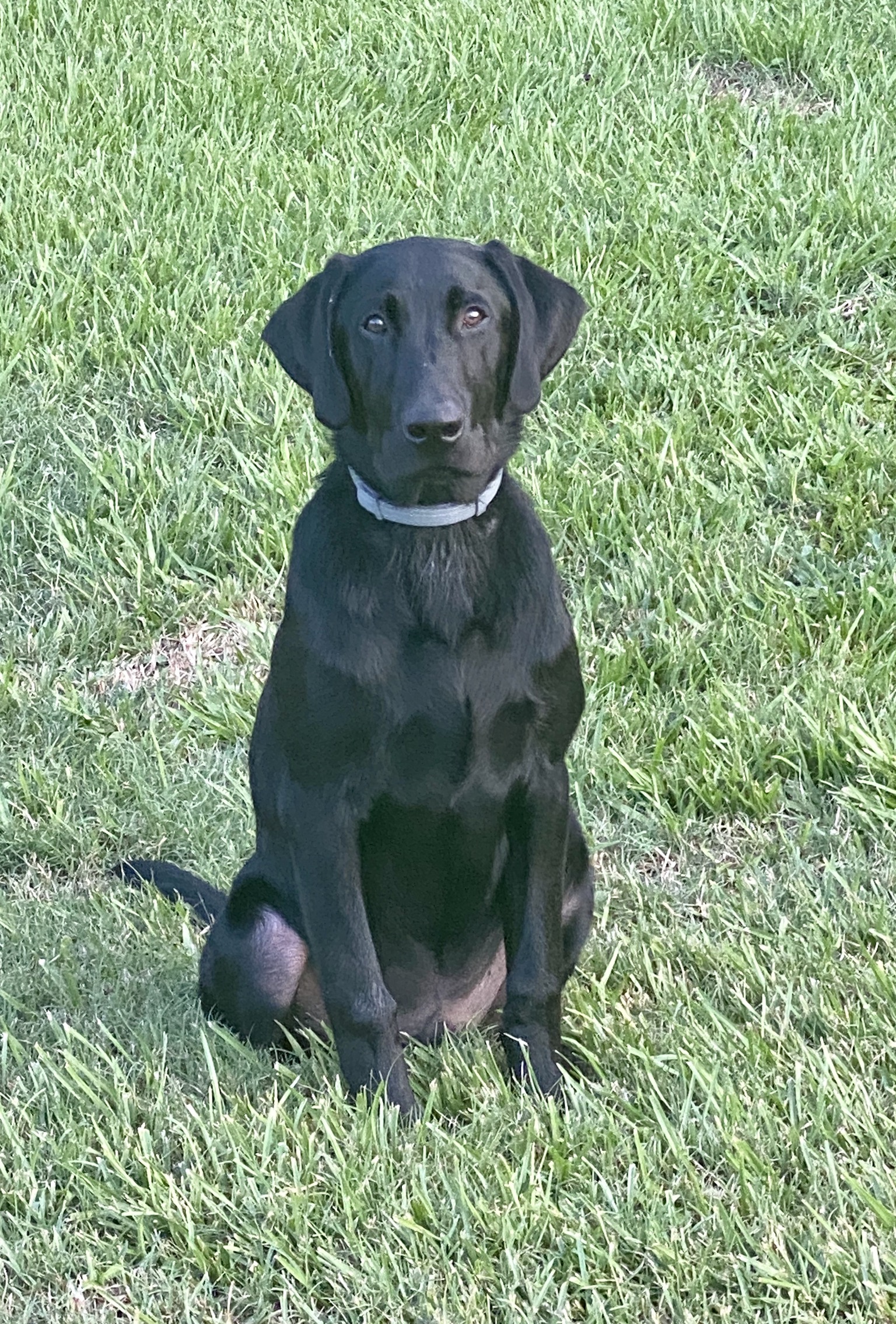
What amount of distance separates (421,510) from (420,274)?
423 millimetres

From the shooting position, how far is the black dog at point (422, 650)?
2932 millimetres

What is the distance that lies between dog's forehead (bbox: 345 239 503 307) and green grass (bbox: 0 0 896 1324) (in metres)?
1.46

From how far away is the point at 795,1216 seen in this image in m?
2.76

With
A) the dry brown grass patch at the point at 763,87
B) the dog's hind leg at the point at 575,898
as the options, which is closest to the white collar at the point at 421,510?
the dog's hind leg at the point at 575,898

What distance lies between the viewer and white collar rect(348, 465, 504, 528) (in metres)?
2.99

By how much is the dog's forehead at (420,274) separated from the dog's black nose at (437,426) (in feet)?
0.83

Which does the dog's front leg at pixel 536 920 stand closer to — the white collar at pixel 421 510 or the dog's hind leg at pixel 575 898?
the dog's hind leg at pixel 575 898

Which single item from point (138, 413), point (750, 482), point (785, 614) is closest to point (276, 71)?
point (138, 413)

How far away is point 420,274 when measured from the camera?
2.96 metres

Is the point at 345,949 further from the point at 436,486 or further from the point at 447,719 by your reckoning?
the point at 436,486

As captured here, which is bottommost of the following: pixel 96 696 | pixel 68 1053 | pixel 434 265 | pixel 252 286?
pixel 96 696

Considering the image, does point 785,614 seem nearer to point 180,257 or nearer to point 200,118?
point 180,257

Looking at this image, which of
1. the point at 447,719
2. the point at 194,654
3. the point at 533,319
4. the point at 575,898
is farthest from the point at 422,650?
the point at 194,654

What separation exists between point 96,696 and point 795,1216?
2.82 m
